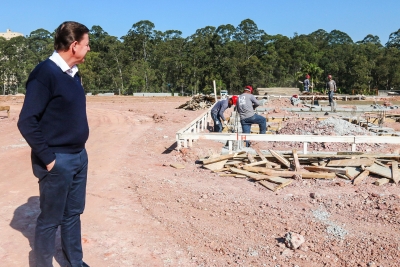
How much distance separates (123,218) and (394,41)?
305 ft

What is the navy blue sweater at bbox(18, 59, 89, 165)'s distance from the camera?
9.59 feet

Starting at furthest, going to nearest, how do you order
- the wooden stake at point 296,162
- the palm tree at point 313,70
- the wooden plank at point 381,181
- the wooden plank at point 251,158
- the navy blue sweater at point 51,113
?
the palm tree at point 313,70, the wooden plank at point 251,158, the wooden stake at point 296,162, the wooden plank at point 381,181, the navy blue sweater at point 51,113

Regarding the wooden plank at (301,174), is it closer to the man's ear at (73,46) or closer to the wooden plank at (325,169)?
the wooden plank at (325,169)

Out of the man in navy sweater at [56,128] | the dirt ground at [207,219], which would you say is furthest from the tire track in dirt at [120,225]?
the man in navy sweater at [56,128]

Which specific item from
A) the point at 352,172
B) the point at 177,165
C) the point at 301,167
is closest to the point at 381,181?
the point at 352,172

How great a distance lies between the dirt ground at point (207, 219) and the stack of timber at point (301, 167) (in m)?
0.17

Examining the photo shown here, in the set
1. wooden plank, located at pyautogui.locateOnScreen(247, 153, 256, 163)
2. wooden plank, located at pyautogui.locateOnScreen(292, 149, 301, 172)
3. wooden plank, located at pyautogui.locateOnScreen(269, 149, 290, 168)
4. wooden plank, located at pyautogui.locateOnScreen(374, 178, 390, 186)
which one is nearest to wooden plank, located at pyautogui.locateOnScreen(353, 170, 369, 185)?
wooden plank, located at pyautogui.locateOnScreen(374, 178, 390, 186)

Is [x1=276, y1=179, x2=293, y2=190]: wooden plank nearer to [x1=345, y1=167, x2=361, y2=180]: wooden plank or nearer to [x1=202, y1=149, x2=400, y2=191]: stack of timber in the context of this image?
[x1=202, y1=149, x2=400, y2=191]: stack of timber

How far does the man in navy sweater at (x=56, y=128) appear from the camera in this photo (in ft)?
9.64

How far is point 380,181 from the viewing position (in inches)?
269

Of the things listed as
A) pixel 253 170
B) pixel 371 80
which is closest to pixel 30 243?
pixel 253 170

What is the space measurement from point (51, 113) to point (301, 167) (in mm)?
5769

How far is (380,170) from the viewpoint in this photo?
7.31 metres

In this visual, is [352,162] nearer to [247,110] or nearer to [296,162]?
[296,162]
